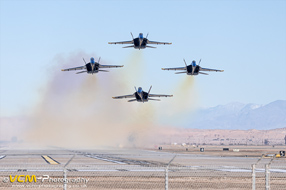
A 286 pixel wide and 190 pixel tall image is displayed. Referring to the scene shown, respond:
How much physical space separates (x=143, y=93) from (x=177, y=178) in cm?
4714

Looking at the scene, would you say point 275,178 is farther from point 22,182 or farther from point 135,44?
point 135,44

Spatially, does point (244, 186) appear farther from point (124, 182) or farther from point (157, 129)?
point (157, 129)

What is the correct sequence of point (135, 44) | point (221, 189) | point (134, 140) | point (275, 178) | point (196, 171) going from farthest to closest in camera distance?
point (134, 140), point (135, 44), point (196, 171), point (275, 178), point (221, 189)

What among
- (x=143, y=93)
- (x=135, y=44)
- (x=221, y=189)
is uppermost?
(x=135, y=44)

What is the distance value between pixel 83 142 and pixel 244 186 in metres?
159

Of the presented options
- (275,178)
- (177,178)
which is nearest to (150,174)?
(177,178)

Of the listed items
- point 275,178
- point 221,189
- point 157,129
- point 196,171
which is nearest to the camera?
point 221,189

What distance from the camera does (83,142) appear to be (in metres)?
198

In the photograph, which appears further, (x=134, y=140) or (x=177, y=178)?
(x=134, y=140)

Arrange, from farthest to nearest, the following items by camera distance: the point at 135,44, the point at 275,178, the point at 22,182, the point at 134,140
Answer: the point at 134,140 → the point at 135,44 → the point at 275,178 → the point at 22,182

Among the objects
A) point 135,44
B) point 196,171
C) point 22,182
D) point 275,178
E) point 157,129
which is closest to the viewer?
point 22,182

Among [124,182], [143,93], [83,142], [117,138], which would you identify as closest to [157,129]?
[117,138]

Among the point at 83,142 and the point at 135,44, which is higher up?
the point at 135,44

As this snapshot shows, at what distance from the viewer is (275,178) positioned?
157ft
